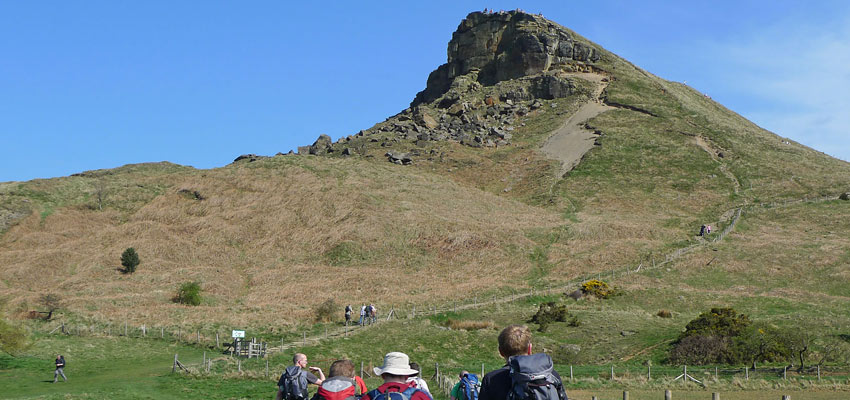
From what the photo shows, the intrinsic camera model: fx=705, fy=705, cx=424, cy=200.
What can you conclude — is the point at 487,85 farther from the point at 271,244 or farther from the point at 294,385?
the point at 294,385

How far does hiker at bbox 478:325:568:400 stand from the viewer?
6973 millimetres

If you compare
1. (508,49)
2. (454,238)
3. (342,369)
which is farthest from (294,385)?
(508,49)

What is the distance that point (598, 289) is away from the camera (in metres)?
58.1

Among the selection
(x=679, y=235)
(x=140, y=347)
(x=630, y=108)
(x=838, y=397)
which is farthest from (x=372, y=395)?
(x=630, y=108)

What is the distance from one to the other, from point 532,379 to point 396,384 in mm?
1585

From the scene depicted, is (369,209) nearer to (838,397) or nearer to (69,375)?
(69,375)

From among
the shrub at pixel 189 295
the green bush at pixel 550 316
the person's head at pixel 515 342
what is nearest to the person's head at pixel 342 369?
the person's head at pixel 515 342

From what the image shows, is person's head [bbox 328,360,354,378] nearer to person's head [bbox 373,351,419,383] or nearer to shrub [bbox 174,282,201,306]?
person's head [bbox 373,351,419,383]

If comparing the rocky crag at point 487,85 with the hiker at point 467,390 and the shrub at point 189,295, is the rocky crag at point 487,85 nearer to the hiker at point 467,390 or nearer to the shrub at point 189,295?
the shrub at point 189,295

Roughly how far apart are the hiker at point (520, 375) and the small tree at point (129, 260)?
69426 millimetres

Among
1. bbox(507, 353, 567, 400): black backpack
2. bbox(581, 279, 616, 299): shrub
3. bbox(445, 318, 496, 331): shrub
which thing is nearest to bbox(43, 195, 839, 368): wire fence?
bbox(581, 279, 616, 299): shrub

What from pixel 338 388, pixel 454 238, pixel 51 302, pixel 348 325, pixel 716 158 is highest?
pixel 716 158

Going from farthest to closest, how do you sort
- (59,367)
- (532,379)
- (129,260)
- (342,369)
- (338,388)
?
→ (129,260) → (59,367) → (342,369) → (338,388) → (532,379)

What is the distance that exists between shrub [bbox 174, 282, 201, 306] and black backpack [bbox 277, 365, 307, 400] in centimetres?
5129
